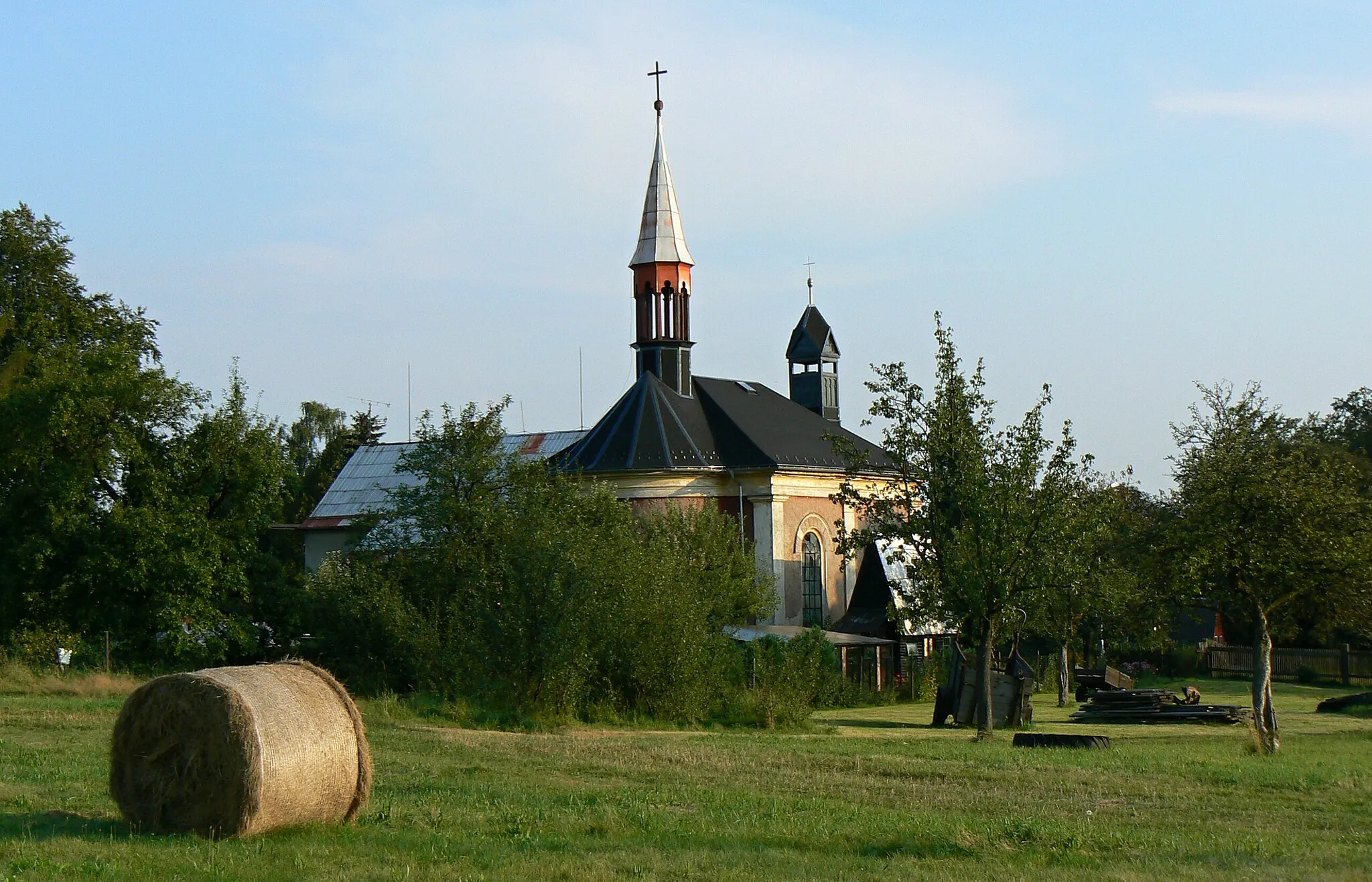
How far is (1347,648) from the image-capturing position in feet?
169

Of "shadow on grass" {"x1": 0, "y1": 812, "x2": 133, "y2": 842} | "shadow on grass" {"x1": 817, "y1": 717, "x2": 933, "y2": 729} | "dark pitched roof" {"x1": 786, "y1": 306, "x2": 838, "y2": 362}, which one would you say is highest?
"dark pitched roof" {"x1": 786, "y1": 306, "x2": 838, "y2": 362}

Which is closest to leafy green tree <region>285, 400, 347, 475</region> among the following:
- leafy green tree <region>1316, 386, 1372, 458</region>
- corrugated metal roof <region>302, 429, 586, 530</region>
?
corrugated metal roof <region>302, 429, 586, 530</region>

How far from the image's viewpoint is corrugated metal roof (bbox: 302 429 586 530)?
65.1 m

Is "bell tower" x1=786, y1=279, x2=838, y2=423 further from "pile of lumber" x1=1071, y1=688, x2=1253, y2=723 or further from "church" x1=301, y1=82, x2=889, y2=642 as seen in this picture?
"pile of lumber" x1=1071, y1=688, x2=1253, y2=723

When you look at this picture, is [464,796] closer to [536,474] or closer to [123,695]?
[123,695]

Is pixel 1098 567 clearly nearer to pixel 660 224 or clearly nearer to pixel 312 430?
pixel 660 224

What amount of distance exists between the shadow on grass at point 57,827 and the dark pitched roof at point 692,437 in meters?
31.4

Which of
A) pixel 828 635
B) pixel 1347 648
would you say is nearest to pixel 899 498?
pixel 828 635

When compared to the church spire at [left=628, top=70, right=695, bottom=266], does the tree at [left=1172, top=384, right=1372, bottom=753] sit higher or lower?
lower

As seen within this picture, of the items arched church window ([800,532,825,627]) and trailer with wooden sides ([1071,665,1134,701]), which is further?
arched church window ([800,532,825,627])

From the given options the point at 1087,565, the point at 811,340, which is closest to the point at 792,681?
the point at 1087,565

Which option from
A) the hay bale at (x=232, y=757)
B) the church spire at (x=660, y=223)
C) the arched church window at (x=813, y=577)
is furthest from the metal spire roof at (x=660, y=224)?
the hay bale at (x=232, y=757)

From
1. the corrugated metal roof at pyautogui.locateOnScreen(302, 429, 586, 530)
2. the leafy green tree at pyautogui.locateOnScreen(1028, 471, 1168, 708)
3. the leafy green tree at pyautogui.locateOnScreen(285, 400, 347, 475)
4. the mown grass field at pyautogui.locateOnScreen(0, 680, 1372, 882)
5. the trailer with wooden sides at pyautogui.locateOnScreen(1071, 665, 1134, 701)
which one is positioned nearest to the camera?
the mown grass field at pyautogui.locateOnScreen(0, 680, 1372, 882)

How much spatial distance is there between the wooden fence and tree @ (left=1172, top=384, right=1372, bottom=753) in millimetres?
27784
